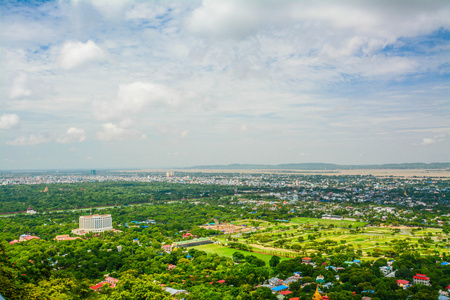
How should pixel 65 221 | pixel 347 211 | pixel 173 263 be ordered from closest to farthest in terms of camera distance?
pixel 173 263, pixel 65 221, pixel 347 211

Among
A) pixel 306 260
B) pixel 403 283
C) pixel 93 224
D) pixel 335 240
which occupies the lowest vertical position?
pixel 335 240

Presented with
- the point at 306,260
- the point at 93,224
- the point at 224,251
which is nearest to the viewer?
the point at 306,260

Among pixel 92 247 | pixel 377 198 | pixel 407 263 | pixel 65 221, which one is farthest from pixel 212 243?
pixel 377 198

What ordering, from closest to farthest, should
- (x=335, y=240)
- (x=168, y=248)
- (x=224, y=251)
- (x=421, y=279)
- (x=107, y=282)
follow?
(x=107, y=282) < (x=421, y=279) < (x=168, y=248) < (x=224, y=251) < (x=335, y=240)

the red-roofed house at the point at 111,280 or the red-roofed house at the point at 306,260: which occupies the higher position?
the red-roofed house at the point at 111,280

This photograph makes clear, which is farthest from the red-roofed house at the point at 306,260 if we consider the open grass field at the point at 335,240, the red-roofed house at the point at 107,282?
the red-roofed house at the point at 107,282

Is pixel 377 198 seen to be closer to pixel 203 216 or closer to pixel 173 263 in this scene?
pixel 203 216

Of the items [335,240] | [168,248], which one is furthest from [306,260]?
[168,248]

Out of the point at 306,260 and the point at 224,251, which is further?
the point at 224,251

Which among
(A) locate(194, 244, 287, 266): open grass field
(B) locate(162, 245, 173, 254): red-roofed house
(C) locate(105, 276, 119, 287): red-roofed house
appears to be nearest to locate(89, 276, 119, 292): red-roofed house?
(C) locate(105, 276, 119, 287): red-roofed house

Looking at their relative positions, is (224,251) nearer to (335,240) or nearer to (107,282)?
(335,240)

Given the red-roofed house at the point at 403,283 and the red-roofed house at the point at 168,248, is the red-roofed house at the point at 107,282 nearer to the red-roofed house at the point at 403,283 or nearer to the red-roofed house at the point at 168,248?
the red-roofed house at the point at 168,248
